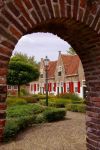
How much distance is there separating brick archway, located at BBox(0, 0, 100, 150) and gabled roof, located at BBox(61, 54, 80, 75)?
121ft

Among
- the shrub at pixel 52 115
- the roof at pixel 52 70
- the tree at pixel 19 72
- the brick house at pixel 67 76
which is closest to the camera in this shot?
the shrub at pixel 52 115

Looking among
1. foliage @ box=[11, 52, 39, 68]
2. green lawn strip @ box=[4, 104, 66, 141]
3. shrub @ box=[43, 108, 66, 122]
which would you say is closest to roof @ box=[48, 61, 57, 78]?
foliage @ box=[11, 52, 39, 68]

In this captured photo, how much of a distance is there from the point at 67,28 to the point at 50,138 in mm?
7546

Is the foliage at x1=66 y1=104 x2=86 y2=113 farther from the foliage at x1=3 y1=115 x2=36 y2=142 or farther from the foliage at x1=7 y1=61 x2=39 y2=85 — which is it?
the foliage at x1=7 y1=61 x2=39 y2=85

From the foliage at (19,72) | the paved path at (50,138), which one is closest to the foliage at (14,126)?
the paved path at (50,138)

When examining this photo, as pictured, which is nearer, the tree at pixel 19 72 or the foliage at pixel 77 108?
the foliage at pixel 77 108

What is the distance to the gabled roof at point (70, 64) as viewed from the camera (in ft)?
143

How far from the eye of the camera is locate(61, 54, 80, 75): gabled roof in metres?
43.6

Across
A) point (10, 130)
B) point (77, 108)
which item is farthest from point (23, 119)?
point (77, 108)

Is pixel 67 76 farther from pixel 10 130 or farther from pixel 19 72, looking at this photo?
pixel 10 130

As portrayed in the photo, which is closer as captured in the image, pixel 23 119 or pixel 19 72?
pixel 23 119

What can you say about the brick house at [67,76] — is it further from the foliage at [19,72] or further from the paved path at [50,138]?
the paved path at [50,138]

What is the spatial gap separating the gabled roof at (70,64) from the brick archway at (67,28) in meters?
37.0

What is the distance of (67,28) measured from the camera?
4.91 m
